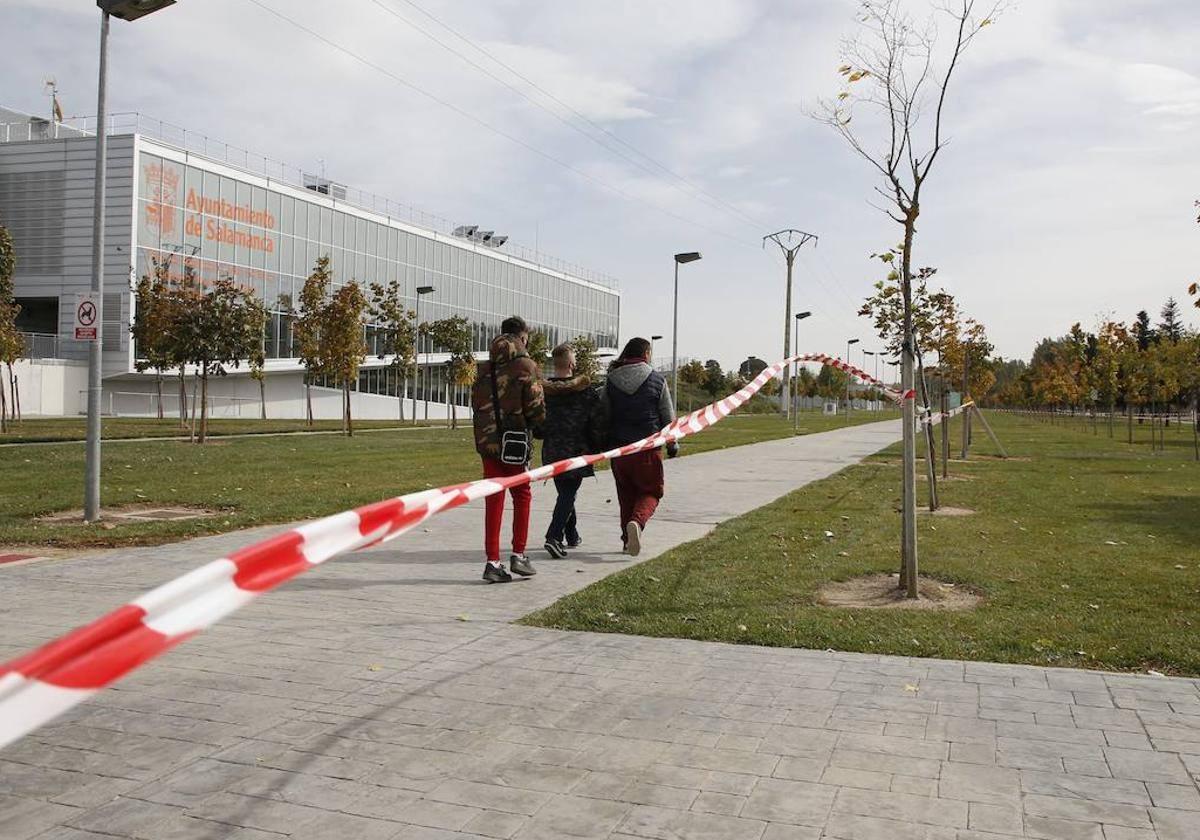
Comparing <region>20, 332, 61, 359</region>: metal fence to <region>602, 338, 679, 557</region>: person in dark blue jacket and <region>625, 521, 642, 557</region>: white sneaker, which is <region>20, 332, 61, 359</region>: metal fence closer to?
<region>602, 338, 679, 557</region>: person in dark blue jacket

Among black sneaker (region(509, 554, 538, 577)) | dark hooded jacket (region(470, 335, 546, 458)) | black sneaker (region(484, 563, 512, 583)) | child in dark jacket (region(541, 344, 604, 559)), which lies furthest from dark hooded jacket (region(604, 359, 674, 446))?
black sneaker (region(484, 563, 512, 583))

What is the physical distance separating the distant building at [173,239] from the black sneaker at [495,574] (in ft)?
117

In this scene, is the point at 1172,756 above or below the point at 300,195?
below

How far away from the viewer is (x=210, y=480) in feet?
48.8

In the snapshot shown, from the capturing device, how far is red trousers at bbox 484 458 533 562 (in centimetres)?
724

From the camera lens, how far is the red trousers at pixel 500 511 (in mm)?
7238

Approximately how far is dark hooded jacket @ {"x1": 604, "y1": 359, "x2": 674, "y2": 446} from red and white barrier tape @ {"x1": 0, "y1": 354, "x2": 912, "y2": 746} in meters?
5.29

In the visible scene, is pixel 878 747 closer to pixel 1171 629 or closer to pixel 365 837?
pixel 365 837

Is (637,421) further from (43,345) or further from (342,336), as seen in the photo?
(43,345)

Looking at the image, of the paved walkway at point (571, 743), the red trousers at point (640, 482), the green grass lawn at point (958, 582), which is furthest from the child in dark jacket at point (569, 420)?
the paved walkway at point (571, 743)

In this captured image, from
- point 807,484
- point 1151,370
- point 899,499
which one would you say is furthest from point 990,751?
point 1151,370

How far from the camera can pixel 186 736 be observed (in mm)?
4008

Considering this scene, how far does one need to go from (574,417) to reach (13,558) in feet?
15.1

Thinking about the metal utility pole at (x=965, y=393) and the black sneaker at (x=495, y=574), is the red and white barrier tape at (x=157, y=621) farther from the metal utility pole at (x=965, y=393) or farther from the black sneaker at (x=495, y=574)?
the metal utility pole at (x=965, y=393)
